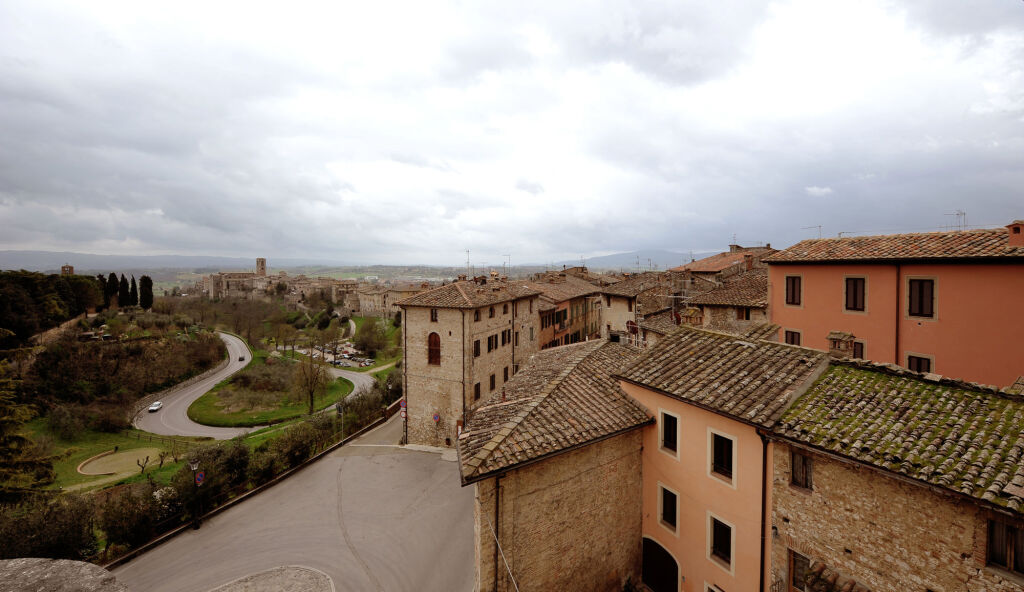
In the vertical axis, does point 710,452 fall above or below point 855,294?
below

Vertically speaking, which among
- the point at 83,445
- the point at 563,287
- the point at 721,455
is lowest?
the point at 83,445

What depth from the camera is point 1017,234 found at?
1147 centimetres

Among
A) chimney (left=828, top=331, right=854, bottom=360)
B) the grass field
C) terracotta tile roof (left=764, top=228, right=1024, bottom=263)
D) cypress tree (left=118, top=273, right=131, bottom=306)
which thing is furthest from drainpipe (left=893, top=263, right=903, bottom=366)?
cypress tree (left=118, top=273, right=131, bottom=306)

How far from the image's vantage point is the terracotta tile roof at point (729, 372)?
315 inches

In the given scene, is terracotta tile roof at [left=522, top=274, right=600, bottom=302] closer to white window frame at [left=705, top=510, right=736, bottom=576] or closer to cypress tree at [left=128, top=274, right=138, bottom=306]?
white window frame at [left=705, top=510, right=736, bottom=576]

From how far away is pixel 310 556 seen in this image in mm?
15125

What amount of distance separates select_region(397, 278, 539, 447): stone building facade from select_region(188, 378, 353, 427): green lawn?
24533mm

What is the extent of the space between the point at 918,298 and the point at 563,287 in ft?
97.4

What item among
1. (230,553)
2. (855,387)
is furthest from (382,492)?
(855,387)

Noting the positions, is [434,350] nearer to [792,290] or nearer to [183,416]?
[792,290]

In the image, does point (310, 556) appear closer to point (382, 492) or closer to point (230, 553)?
point (230, 553)

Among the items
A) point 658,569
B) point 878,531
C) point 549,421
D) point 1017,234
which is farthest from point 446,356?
point 1017,234

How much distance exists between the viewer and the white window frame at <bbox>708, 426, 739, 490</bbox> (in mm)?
8250

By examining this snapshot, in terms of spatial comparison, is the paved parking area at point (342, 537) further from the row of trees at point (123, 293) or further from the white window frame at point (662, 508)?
the row of trees at point (123, 293)
